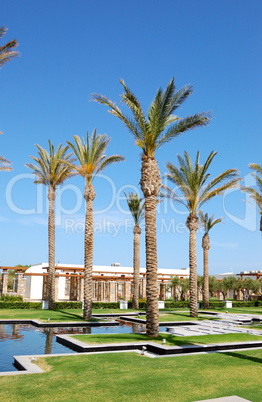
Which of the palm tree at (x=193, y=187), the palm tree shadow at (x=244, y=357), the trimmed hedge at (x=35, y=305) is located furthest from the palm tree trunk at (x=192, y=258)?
the palm tree shadow at (x=244, y=357)

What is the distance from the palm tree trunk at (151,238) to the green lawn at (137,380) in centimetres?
389

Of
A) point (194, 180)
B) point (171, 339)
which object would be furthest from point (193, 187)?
point (171, 339)

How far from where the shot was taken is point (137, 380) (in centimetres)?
830

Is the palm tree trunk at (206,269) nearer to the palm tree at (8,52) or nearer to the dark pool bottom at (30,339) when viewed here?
the dark pool bottom at (30,339)

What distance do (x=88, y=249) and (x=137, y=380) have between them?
14.6 metres

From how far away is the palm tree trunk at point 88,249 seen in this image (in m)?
21.9

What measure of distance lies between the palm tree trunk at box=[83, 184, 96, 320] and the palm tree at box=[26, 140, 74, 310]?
19.4 feet

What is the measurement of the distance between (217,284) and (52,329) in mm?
36267

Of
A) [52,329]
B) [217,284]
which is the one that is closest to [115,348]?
[52,329]

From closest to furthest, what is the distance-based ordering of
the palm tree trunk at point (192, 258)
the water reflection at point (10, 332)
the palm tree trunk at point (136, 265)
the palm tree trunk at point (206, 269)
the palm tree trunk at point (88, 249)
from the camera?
1. the water reflection at point (10, 332)
2. the palm tree trunk at point (88, 249)
3. the palm tree trunk at point (192, 258)
4. the palm tree trunk at point (136, 265)
5. the palm tree trunk at point (206, 269)

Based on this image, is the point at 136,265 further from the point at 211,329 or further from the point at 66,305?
the point at 211,329

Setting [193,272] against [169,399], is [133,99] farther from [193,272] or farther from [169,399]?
[193,272]

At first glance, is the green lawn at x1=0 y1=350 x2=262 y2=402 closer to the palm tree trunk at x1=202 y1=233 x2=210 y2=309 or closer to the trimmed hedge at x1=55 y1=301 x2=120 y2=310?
the trimmed hedge at x1=55 y1=301 x2=120 y2=310

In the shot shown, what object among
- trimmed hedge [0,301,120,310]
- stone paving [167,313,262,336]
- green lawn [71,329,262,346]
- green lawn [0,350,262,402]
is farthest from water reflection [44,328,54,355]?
trimmed hedge [0,301,120,310]
